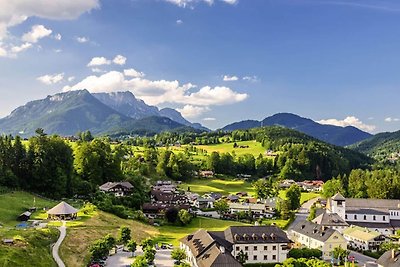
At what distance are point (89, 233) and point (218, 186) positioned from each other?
78283 millimetres

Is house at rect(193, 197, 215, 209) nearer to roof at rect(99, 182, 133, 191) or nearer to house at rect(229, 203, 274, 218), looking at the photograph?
house at rect(229, 203, 274, 218)

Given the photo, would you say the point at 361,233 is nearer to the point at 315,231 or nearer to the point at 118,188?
the point at 315,231

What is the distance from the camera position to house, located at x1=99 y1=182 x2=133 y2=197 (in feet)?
285

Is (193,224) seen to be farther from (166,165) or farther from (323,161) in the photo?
(323,161)

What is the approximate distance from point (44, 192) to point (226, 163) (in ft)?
297

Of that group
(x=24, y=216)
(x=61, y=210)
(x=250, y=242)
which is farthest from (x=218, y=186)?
(x=24, y=216)

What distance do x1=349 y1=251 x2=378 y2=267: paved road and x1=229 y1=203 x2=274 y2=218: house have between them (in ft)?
97.4

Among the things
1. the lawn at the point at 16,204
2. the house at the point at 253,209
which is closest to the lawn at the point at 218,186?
the house at the point at 253,209

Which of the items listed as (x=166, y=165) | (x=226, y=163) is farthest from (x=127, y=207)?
(x=226, y=163)

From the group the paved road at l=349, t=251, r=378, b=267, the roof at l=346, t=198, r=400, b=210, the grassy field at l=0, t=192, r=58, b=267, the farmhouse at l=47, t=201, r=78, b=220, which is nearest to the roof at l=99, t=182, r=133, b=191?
the grassy field at l=0, t=192, r=58, b=267

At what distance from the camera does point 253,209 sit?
93.6 metres

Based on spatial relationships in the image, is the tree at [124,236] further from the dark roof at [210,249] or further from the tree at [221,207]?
the tree at [221,207]

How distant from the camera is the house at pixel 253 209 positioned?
92.4m

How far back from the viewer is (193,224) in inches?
3066
